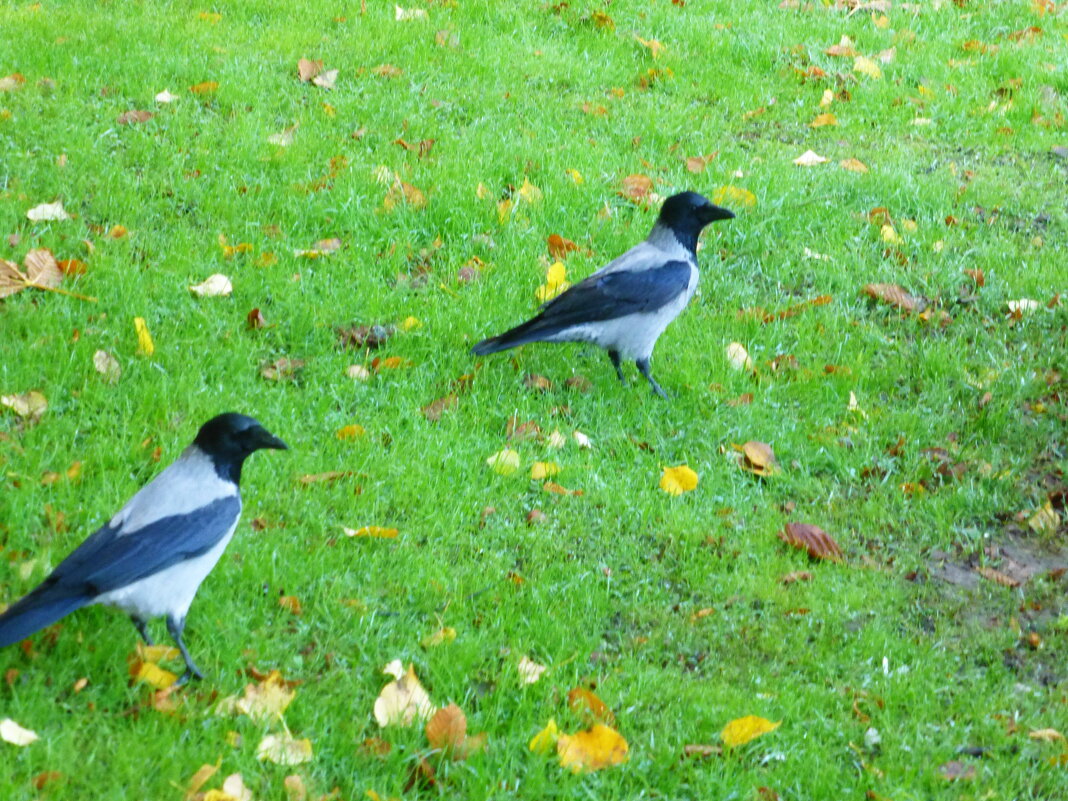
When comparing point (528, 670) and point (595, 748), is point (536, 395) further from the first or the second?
point (595, 748)

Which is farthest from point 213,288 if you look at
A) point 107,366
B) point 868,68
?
point 868,68

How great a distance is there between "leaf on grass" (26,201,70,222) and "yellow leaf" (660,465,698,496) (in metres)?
3.26

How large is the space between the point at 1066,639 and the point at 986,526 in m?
0.76

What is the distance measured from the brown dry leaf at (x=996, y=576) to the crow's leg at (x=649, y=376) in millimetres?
1633

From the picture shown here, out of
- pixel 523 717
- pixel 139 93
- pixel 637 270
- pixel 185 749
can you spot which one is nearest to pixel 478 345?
pixel 637 270

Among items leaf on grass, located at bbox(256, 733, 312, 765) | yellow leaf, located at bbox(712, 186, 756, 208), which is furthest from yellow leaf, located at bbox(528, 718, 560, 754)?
yellow leaf, located at bbox(712, 186, 756, 208)

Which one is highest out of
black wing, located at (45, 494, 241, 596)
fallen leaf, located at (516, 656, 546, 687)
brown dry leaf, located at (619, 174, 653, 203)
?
black wing, located at (45, 494, 241, 596)

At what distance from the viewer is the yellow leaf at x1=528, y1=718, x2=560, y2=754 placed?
3.56 m

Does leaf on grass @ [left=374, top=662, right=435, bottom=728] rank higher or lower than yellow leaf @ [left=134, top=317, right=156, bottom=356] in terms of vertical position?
lower

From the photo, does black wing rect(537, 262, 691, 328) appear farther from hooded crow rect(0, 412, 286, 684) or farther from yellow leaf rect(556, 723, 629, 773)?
yellow leaf rect(556, 723, 629, 773)

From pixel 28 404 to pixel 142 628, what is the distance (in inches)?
56.7

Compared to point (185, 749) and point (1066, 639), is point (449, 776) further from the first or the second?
point (1066, 639)

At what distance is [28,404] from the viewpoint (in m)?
4.77

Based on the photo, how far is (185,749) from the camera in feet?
11.1
